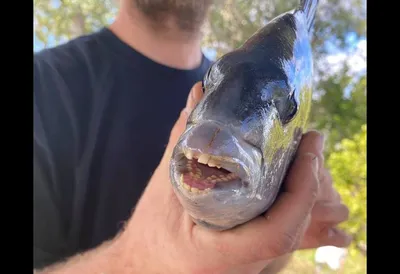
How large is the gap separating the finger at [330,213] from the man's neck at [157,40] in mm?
333

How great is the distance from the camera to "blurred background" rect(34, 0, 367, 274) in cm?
75

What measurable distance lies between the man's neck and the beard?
0.01 meters

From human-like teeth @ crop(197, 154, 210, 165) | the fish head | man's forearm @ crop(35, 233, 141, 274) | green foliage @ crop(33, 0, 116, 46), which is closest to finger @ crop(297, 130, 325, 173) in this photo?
the fish head

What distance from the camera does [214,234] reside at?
521mm

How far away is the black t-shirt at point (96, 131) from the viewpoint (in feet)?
2.73

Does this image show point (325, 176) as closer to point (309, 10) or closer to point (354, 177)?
point (354, 177)

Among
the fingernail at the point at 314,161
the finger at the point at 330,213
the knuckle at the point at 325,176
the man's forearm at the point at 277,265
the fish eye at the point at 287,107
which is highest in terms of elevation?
the fish eye at the point at 287,107

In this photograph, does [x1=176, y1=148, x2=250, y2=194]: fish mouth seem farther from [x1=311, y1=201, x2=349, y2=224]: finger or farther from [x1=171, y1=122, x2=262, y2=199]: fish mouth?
[x1=311, y1=201, x2=349, y2=224]: finger

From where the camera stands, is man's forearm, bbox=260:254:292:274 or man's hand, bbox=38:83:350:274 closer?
man's hand, bbox=38:83:350:274

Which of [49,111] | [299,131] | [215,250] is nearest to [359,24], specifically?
[299,131]

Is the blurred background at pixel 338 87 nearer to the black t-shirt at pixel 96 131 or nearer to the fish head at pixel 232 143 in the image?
the black t-shirt at pixel 96 131

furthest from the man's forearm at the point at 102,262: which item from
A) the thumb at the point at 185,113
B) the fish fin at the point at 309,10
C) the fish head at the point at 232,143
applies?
the fish fin at the point at 309,10

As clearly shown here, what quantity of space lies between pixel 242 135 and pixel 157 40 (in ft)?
1.58
